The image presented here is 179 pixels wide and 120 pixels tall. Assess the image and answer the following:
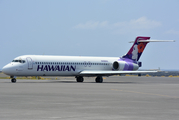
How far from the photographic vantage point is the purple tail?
50.9 m

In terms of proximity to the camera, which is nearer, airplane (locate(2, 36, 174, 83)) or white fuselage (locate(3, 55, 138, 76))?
white fuselage (locate(3, 55, 138, 76))

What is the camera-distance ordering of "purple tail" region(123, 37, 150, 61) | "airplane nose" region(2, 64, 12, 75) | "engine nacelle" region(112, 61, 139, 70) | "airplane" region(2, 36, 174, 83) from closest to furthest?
"airplane nose" region(2, 64, 12, 75)
"airplane" region(2, 36, 174, 83)
"engine nacelle" region(112, 61, 139, 70)
"purple tail" region(123, 37, 150, 61)

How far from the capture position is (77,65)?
45.3m

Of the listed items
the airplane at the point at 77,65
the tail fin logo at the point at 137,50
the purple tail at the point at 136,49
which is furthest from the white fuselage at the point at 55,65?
the tail fin logo at the point at 137,50

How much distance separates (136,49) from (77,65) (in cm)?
1051

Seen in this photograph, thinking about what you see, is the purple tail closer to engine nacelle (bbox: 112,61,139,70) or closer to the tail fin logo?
the tail fin logo

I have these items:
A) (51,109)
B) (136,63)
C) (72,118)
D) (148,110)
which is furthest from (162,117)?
(136,63)

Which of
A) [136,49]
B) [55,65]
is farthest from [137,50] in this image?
[55,65]

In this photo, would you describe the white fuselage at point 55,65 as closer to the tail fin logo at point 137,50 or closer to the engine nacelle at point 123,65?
the engine nacelle at point 123,65

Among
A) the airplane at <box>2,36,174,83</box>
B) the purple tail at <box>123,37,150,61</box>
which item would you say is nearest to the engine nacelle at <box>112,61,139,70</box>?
the airplane at <box>2,36,174,83</box>

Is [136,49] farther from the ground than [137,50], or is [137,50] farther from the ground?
[136,49]

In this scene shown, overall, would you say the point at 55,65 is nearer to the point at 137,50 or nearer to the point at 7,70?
the point at 7,70

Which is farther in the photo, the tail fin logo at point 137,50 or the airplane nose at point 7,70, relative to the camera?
the tail fin logo at point 137,50

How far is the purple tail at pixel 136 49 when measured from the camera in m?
50.9
